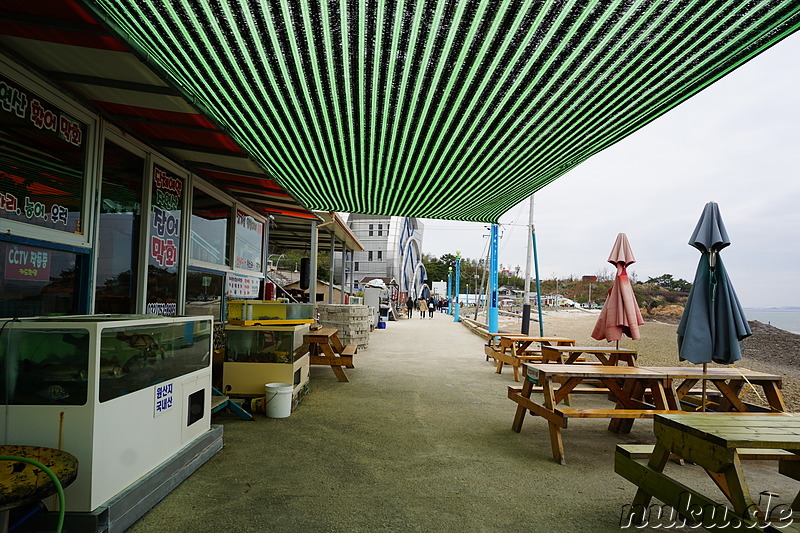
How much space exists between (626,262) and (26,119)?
6136 mm

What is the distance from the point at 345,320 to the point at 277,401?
17.4 ft

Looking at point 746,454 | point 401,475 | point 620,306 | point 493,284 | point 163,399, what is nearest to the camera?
point 163,399

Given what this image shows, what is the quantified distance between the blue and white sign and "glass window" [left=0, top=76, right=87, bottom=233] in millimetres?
1691

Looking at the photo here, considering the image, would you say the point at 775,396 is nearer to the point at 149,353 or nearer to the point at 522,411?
the point at 522,411

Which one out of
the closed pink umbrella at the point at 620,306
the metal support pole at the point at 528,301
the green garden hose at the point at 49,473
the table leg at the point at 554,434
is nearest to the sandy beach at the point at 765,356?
the metal support pole at the point at 528,301

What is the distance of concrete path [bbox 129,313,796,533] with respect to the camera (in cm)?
269

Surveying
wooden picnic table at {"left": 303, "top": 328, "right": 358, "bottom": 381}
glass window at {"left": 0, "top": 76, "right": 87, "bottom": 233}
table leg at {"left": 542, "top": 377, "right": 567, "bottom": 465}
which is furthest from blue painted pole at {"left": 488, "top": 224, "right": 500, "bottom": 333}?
glass window at {"left": 0, "top": 76, "right": 87, "bottom": 233}

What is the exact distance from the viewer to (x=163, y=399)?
289 cm

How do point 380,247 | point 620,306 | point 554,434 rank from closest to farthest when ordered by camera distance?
point 554,434 < point 620,306 < point 380,247

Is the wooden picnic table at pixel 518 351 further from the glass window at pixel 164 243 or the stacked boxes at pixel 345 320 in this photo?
the glass window at pixel 164 243

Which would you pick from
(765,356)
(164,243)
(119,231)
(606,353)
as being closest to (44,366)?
(119,231)

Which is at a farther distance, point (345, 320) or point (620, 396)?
point (345, 320)

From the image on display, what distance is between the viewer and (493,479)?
133 inches

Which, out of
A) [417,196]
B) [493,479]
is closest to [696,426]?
[493,479]
